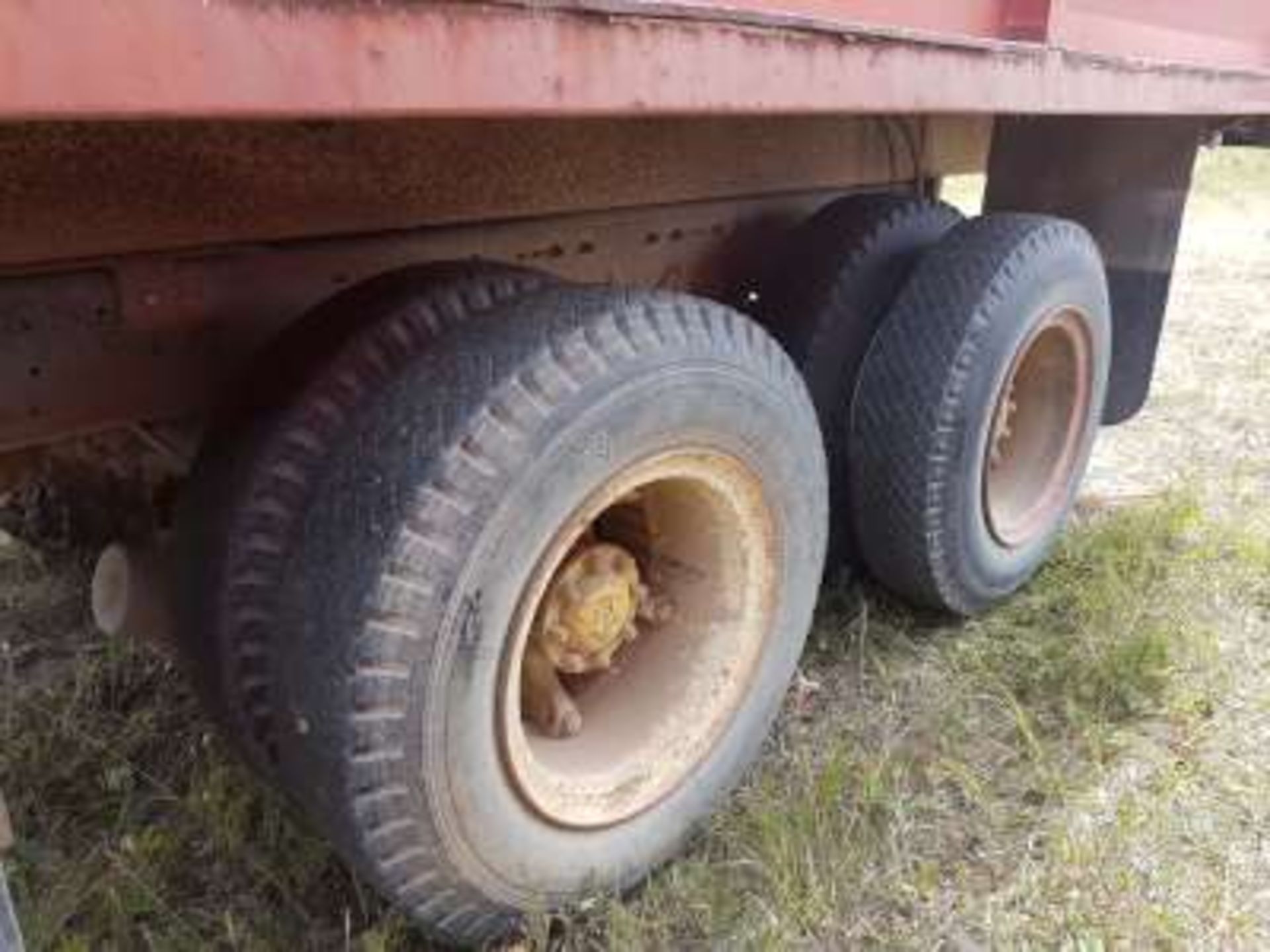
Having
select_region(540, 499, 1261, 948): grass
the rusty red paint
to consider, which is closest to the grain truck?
the rusty red paint

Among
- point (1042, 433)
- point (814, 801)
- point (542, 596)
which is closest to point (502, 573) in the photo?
point (542, 596)

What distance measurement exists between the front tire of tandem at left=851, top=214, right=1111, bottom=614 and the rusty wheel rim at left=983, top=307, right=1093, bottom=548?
2.0 inches

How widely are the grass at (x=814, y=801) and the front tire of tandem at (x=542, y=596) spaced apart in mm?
194

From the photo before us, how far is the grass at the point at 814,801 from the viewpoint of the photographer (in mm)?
2010

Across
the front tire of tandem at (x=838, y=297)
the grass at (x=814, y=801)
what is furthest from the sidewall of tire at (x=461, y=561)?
the front tire of tandem at (x=838, y=297)

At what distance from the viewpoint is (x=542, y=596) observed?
179 cm

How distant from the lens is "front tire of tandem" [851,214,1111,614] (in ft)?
8.37

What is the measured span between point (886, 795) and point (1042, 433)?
1287 mm

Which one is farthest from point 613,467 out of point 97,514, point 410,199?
point 97,514

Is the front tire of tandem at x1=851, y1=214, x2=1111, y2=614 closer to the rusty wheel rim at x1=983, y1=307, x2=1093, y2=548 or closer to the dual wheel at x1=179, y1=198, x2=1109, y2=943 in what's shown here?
the rusty wheel rim at x1=983, y1=307, x2=1093, y2=548

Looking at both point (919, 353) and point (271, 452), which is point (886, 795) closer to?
point (919, 353)

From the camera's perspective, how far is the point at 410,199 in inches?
73.7

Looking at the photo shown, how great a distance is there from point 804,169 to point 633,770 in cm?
145

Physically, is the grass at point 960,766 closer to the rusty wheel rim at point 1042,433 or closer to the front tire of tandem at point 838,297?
the rusty wheel rim at point 1042,433
